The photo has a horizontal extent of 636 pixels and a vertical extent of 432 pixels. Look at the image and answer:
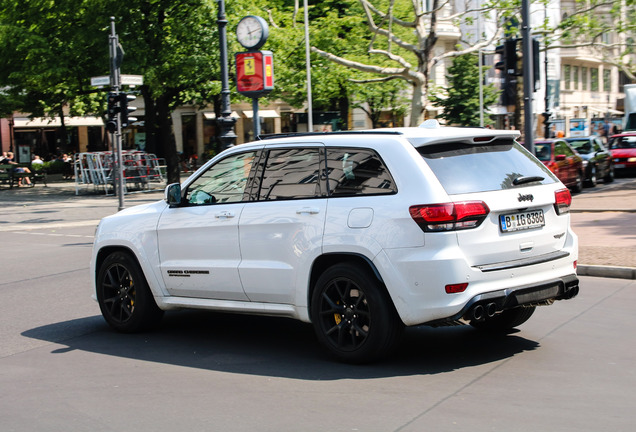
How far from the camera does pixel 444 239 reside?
5621mm

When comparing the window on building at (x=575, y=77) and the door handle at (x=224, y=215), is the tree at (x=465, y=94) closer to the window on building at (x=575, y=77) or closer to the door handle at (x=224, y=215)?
the window on building at (x=575, y=77)

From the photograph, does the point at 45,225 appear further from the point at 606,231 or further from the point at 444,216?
the point at 444,216

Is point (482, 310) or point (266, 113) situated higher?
point (266, 113)

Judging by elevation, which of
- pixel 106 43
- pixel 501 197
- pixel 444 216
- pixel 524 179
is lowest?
pixel 444 216

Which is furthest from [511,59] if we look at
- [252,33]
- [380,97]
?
[380,97]

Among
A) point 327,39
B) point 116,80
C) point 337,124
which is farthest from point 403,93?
point 116,80

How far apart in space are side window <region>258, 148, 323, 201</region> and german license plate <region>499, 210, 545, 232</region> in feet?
4.48

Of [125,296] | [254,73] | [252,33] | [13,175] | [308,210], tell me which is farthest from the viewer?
[13,175]

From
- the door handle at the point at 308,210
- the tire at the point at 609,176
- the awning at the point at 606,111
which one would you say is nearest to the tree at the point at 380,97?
the tire at the point at 609,176

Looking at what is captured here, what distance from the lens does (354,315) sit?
602 centimetres

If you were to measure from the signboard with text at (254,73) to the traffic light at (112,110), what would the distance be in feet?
14.8

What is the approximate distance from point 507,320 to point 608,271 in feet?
11.6

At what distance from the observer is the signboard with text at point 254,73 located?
1666cm

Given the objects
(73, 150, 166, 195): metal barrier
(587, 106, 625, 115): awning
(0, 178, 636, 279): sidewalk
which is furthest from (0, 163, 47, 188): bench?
(587, 106, 625, 115): awning
